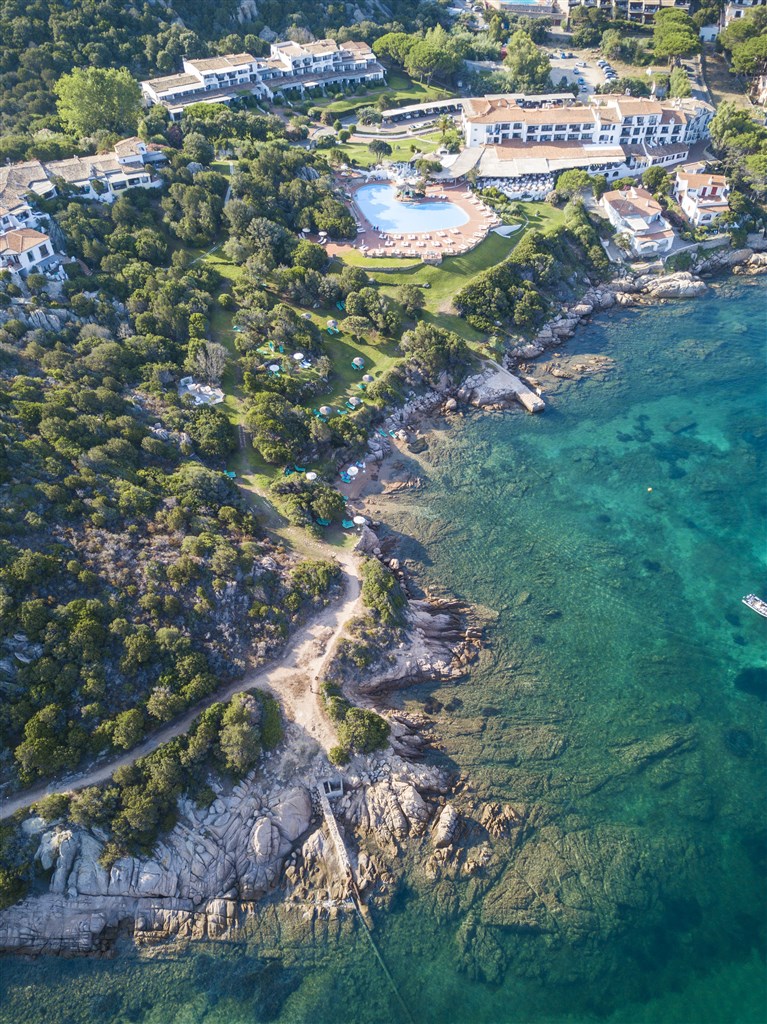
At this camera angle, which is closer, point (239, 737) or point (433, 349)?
point (239, 737)

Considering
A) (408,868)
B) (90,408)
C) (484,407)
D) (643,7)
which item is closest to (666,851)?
(408,868)

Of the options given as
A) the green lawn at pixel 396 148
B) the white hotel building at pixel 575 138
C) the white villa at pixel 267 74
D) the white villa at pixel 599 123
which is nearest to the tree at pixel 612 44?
the white hotel building at pixel 575 138

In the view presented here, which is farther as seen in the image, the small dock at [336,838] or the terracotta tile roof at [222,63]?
the terracotta tile roof at [222,63]

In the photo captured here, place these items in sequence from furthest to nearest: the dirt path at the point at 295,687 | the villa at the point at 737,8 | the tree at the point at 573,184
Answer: the villa at the point at 737,8 < the tree at the point at 573,184 < the dirt path at the point at 295,687

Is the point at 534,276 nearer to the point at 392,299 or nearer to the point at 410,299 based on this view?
the point at 410,299

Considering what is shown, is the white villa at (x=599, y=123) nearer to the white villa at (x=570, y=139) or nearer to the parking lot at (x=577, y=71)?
the white villa at (x=570, y=139)

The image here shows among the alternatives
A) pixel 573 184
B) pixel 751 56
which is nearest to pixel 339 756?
pixel 573 184

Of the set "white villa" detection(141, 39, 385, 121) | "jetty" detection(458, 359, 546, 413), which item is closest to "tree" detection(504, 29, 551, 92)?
"white villa" detection(141, 39, 385, 121)
